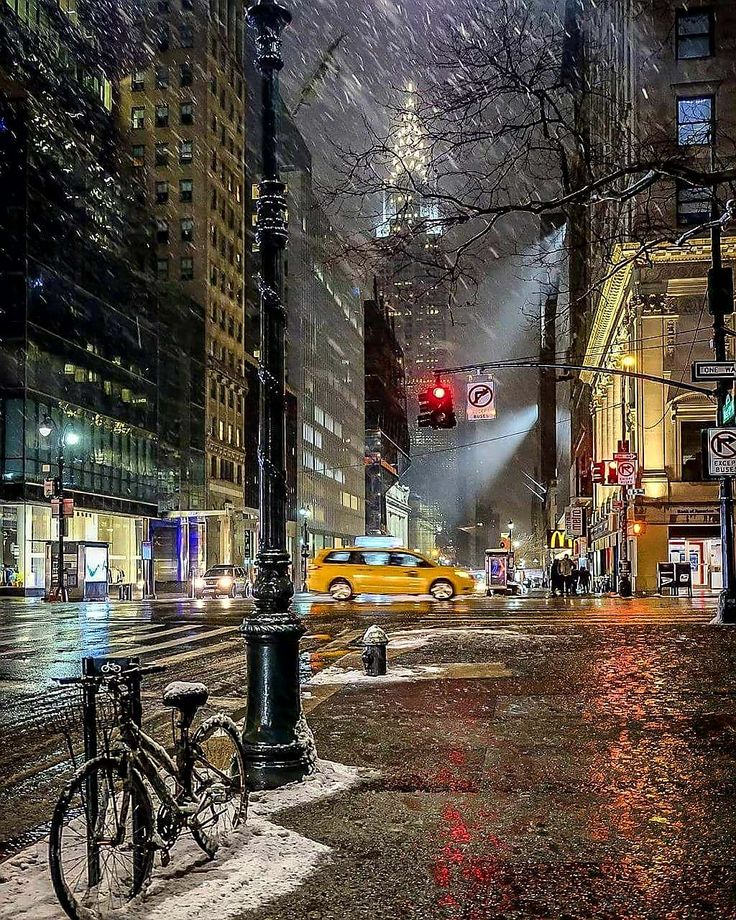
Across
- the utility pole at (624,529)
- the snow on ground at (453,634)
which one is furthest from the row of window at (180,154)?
the snow on ground at (453,634)

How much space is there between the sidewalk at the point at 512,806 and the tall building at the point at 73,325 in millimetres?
34010

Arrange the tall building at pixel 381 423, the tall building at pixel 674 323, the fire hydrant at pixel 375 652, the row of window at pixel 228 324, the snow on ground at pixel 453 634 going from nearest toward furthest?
the fire hydrant at pixel 375 652
the snow on ground at pixel 453 634
the tall building at pixel 674 323
the row of window at pixel 228 324
the tall building at pixel 381 423

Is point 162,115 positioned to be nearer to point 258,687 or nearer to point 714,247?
point 714,247

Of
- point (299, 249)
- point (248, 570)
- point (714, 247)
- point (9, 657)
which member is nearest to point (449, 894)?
point (9, 657)

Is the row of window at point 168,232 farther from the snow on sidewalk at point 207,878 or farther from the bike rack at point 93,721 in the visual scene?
the bike rack at point 93,721

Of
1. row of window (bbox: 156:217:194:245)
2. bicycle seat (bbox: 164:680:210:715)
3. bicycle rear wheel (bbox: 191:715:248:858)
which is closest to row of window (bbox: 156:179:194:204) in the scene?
row of window (bbox: 156:217:194:245)

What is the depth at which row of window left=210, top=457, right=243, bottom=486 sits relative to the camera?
84.1 meters

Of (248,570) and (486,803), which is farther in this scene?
(248,570)

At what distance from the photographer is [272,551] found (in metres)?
7.84

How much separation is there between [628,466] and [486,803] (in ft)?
131

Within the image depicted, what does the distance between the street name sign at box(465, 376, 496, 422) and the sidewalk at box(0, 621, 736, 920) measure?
21617 mm

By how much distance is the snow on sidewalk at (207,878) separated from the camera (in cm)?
506

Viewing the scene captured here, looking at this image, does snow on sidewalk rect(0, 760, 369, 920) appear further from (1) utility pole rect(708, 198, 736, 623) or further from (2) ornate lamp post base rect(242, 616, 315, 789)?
(1) utility pole rect(708, 198, 736, 623)

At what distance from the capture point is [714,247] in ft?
80.1
